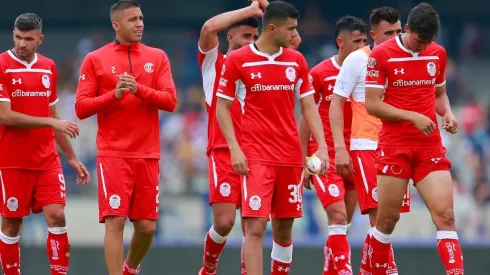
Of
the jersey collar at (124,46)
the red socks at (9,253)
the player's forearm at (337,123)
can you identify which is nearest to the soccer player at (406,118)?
the player's forearm at (337,123)

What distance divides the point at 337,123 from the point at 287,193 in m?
1.06

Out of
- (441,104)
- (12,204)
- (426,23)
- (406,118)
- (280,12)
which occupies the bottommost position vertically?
(12,204)

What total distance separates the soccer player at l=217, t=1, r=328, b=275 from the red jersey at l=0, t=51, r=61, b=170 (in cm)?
205

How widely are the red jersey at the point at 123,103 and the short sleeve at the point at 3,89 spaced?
89 cm

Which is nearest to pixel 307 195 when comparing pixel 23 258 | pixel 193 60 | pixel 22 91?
pixel 23 258

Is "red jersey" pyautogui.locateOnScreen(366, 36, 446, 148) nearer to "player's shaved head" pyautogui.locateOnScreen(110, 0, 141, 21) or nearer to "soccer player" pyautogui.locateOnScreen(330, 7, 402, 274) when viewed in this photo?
"soccer player" pyautogui.locateOnScreen(330, 7, 402, 274)

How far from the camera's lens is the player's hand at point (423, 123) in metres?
9.45

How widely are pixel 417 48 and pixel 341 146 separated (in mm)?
1298

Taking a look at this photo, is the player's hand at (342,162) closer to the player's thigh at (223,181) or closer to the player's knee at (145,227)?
the player's thigh at (223,181)

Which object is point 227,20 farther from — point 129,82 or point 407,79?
point 407,79

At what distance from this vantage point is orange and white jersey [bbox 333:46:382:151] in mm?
10719

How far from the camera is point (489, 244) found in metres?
16.0

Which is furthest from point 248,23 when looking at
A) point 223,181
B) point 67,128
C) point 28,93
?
point 28,93

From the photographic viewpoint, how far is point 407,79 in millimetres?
9742
